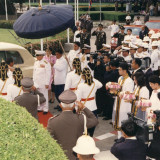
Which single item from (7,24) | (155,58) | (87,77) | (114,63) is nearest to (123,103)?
(87,77)

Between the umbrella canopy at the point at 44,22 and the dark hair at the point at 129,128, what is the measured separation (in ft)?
12.9

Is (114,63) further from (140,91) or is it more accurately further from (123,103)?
(140,91)

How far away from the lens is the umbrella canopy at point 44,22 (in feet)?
25.8

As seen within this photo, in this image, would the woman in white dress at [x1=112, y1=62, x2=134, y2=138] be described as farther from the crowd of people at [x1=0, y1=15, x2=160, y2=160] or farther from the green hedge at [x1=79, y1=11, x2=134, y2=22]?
the green hedge at [x1=79, y1=11, x2=134, y2=22]

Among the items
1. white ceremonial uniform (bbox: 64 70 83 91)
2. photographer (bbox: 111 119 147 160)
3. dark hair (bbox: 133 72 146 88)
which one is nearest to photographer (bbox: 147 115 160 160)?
photographer (bbox: 111 119 147 160)

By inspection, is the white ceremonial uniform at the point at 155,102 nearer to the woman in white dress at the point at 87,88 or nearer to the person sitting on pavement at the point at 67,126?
the woman in white dress at the point at 87,88

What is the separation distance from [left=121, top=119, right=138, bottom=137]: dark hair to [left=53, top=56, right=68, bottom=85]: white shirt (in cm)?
463

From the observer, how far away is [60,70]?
357 inches

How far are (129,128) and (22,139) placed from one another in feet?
7.68

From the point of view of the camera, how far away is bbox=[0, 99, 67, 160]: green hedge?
7.86 ft

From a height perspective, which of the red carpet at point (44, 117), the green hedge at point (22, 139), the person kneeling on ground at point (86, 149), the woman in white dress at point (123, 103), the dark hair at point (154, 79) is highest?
the green hedge at point (22, 139)

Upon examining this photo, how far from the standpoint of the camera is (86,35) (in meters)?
15.5

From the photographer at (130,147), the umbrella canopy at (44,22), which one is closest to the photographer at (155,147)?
the photographer at (130,147)

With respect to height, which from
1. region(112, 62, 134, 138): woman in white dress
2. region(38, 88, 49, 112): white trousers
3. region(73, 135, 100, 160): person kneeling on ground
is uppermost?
region(73, 135, 100, 160): person kneeling on ground
